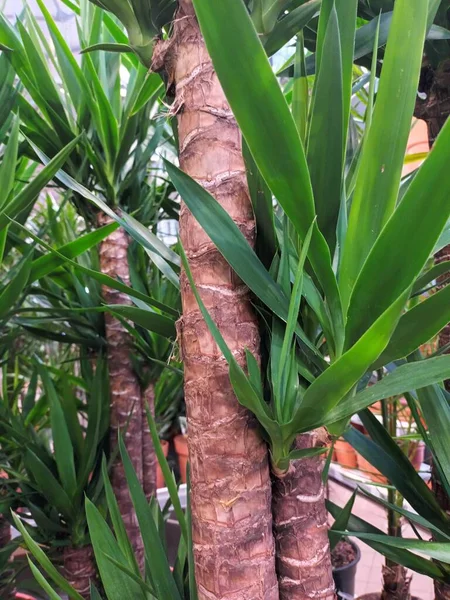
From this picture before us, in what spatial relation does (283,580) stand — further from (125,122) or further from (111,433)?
(125,122)

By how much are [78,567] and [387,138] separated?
2.47 feet

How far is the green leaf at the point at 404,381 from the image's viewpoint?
27 cm

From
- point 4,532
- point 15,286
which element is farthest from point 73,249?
point 4,532

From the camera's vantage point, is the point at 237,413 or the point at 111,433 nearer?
the point at 237,413

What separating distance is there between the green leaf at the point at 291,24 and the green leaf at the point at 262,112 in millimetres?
125

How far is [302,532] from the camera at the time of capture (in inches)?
13.4

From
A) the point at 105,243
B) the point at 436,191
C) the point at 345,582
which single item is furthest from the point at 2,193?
the point at 345,582

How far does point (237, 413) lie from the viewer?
32cm

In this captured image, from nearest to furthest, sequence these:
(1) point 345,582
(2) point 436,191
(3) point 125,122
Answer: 1. (2) point 436,191
2. (3) point 125,122
3. (1) point 345,582

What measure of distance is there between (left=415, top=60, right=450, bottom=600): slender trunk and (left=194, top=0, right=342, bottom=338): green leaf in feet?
1.00

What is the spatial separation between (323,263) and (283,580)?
26 cm

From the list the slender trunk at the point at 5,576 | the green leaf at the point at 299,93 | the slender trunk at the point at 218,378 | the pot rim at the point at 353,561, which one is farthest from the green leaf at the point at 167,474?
the pot rim at the point at 353,561

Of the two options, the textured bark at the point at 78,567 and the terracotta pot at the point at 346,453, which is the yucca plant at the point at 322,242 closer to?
the textured bark at the point at 78,567

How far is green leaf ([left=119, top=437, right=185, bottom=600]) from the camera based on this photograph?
415 mm
